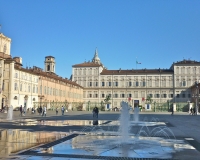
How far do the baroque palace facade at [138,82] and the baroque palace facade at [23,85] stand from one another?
71.4 ft

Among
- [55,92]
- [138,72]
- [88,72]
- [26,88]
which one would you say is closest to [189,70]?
[138,72]

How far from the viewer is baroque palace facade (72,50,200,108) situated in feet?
313

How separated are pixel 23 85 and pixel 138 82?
51837 millimetres

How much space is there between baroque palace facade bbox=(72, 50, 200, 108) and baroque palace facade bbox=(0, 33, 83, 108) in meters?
21.7

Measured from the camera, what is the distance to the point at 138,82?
99625 millimetres

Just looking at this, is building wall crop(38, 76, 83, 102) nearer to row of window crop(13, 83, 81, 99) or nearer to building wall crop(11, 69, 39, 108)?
row of window crop(13, 83, 81, 99)

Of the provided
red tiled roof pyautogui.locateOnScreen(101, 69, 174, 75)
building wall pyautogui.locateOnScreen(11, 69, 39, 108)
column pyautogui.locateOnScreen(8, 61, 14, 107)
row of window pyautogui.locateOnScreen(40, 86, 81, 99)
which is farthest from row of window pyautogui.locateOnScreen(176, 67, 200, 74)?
column pyautogui.locateOnScreen(8, 61, 14, 107)

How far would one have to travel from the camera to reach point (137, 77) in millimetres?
99625

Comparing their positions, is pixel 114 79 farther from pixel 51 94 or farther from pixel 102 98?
pixel 51 94

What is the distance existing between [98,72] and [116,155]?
9419cm

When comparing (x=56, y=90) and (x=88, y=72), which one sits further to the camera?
(x=88, y=72)

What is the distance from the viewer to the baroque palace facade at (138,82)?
9531cm

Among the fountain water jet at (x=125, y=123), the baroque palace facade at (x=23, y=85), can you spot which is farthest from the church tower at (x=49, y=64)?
the fountain water jet at (x=125, y=123)

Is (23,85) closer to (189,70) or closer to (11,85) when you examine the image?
(11,85)
